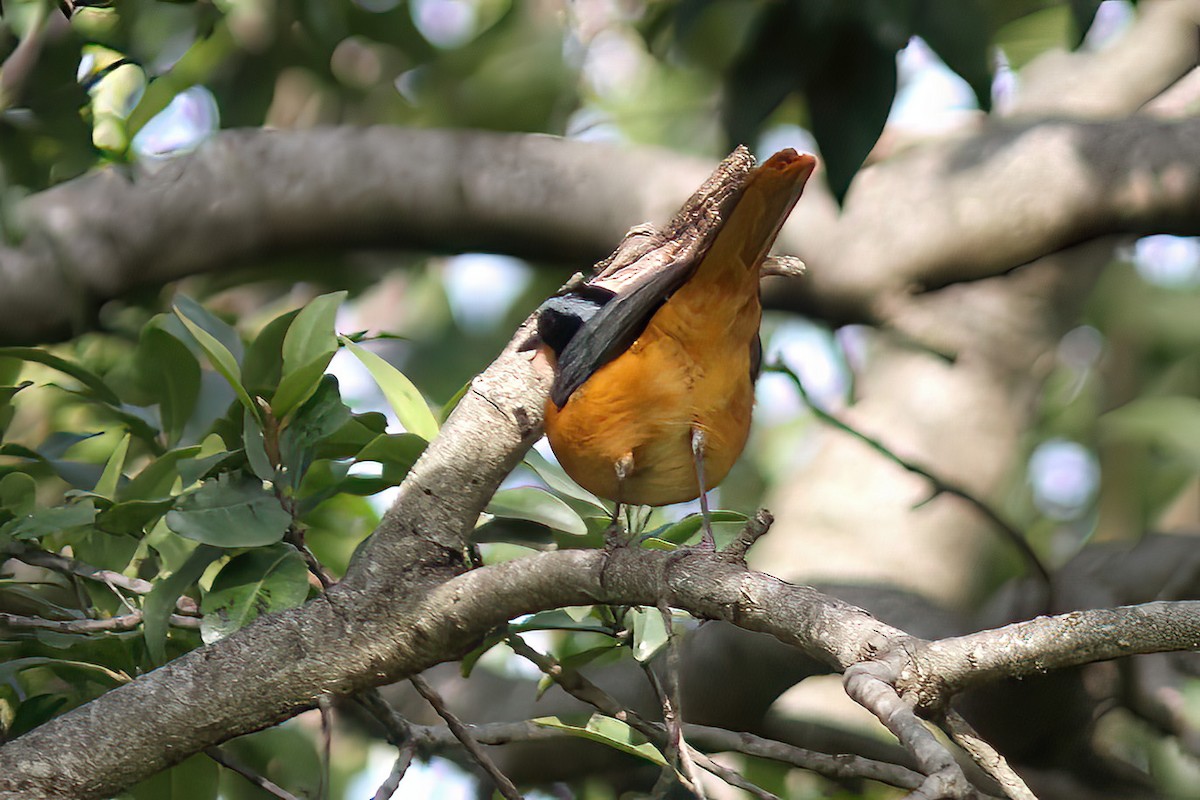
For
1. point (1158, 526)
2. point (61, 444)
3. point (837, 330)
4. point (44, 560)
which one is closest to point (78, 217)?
point (61, 444)

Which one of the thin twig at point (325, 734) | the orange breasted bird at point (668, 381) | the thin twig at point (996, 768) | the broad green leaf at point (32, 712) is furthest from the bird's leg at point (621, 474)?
the broad green leaf at point (32, 712)

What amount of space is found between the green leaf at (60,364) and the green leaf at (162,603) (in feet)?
1.38

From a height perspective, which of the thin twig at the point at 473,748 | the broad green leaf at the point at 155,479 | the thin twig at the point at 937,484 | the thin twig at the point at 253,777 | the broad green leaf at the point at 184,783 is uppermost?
the thin twig at the point at 937,484

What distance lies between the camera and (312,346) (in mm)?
Result: 1511

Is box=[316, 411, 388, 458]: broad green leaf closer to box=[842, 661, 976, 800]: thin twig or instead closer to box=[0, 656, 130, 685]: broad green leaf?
box=[0, 656, 130, 685]: broad green leaf

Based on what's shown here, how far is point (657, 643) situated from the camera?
1312mm

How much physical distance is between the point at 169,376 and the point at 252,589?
48 centimetres

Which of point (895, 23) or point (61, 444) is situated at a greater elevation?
point (895, 23)

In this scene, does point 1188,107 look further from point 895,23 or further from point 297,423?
point 297,423

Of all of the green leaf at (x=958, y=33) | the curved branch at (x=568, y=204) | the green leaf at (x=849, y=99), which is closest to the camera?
the green leaf at (x=958, y=33)

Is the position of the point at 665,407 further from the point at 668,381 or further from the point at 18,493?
the point at 18,493

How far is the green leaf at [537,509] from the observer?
1463mm

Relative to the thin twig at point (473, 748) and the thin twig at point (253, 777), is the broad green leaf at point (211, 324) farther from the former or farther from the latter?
the thin twig at point (473, 748)

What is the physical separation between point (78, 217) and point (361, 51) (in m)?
1.39
